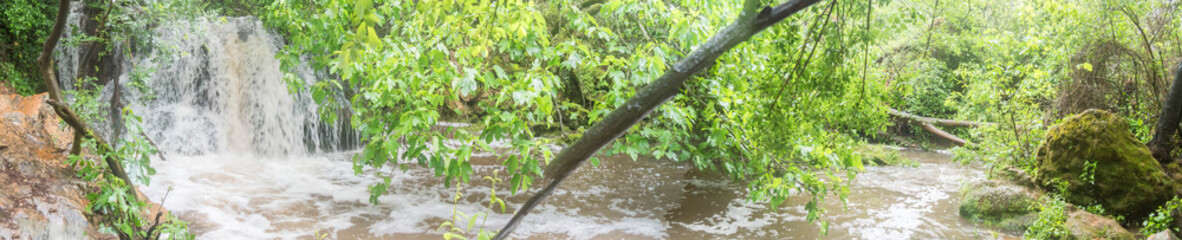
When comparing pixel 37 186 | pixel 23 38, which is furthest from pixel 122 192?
pixel 23 38

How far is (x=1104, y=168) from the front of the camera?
20.6 ft

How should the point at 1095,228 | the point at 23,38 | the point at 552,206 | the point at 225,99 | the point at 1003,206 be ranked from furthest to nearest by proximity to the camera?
1. the point at 225,99
2. the point at 23,38
3. the point at 552,206
4. the point at 1003,206
5. the point at 1095,228

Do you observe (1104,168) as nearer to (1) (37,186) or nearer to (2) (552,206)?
(2) (552,206)

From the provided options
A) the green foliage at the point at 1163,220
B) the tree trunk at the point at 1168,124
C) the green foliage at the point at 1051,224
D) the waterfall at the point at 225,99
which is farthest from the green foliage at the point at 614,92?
the waterfall at the point at 225,99

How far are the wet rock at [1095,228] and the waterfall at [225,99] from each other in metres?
8.81

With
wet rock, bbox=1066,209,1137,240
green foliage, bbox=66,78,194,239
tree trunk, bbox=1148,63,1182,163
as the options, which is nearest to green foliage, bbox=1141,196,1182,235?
wet rock, bbox=1066,209,1137,240

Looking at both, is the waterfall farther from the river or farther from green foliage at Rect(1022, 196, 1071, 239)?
green foliage at Rect(1022, 196, 1071, 239)

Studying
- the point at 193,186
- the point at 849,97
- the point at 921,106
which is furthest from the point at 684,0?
the point at 921,106

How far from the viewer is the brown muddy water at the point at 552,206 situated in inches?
236

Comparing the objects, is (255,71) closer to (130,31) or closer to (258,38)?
(258,38)

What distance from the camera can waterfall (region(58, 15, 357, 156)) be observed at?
8938 mm

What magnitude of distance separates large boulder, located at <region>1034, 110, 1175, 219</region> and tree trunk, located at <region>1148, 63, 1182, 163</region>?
0.40 meters

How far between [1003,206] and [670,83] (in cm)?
666

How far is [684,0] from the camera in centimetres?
446
